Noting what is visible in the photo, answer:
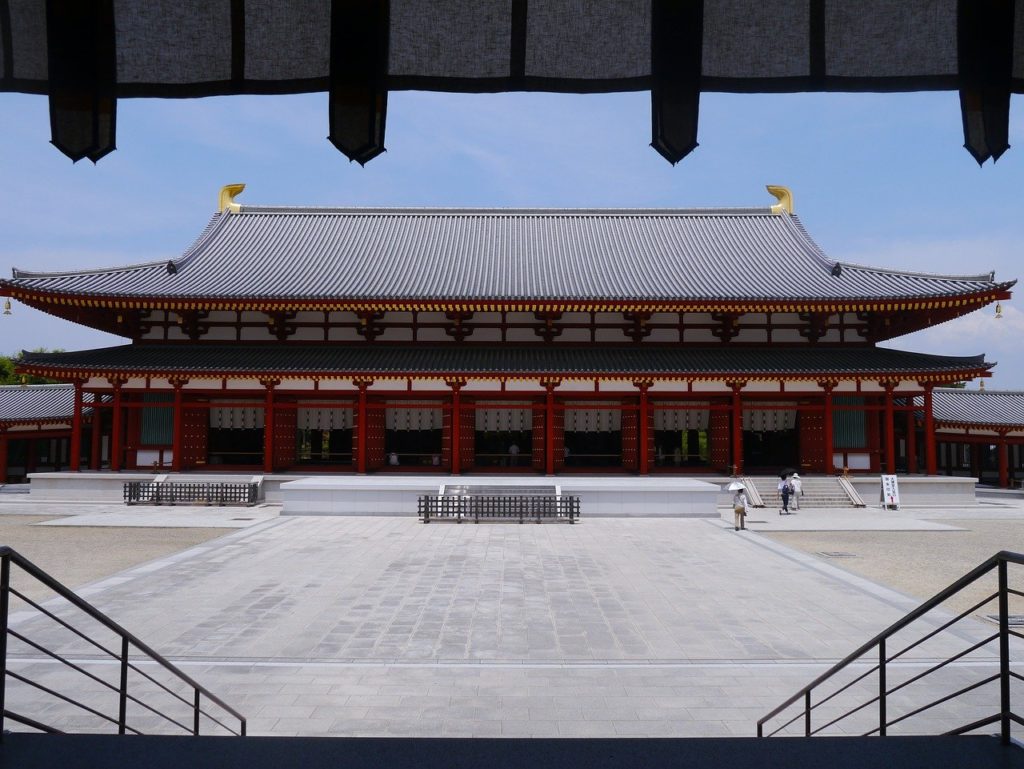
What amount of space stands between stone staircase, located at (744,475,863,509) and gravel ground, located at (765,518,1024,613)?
3293mm

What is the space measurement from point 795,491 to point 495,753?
21083 mm

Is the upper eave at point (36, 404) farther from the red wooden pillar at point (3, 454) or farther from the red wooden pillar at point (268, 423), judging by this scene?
the red wooden pillar at point (268, 423)

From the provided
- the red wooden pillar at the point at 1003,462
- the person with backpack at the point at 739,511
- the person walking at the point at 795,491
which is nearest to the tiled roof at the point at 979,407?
the red wooden pillar at the point at 1003,462

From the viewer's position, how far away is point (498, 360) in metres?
24.5

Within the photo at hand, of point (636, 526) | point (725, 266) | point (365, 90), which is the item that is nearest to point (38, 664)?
point (365, 90)

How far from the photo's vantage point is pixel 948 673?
24.5 feet

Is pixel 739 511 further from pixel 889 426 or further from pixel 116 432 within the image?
pixel 116 432

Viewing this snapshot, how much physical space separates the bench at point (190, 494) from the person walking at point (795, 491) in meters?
17.4

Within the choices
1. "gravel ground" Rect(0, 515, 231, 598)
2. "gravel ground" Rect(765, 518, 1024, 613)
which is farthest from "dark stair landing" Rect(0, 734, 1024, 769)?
"gravel ground" Rect(0, 515, 231, 598)

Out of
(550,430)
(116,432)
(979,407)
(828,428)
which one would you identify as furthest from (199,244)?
(979,407)

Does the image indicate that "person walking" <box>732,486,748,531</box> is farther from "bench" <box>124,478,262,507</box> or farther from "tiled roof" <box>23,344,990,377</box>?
"bench" <box>124,478,262,507</box>

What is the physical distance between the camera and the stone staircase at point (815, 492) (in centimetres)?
2273

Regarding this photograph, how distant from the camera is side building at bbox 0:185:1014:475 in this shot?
23922 mm

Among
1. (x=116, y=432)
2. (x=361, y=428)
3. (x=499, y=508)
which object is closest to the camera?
(x=499, y=508)
